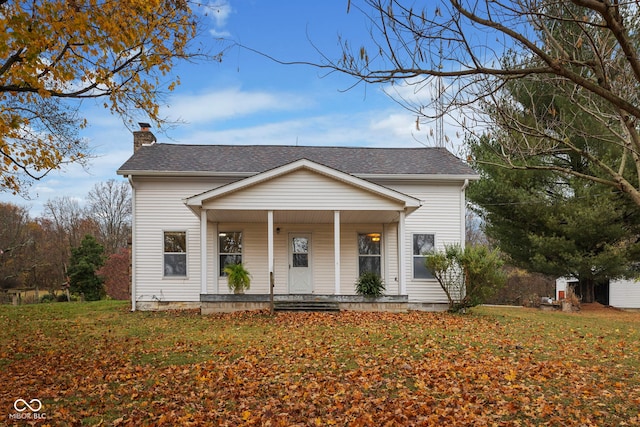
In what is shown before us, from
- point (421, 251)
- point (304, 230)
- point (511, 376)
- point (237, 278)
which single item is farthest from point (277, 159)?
point (511, 376)

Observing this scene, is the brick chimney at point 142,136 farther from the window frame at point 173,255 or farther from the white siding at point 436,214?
the white siding at point 436,214

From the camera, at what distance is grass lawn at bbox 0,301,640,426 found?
17.5ft

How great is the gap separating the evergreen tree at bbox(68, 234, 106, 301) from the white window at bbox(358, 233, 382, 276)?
15.8 meters

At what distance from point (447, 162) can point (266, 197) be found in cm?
709

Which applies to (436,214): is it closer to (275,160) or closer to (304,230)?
(304,230)

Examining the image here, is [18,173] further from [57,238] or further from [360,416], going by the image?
[57,238]

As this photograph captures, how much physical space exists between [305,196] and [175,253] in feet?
16.5

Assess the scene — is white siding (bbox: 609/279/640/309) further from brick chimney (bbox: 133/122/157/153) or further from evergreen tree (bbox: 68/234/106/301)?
evergreen tree (bbox: 68/234/106/301)

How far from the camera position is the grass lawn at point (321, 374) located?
5328 mm

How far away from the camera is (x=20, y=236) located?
111 feet

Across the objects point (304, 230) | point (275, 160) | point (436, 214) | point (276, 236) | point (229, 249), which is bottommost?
point (229, 249)

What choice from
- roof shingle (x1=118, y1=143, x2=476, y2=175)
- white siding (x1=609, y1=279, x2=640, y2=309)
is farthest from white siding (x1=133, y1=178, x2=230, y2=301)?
white siding (x1=609, y1=279, x2=640, y2=309)

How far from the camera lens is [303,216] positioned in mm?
15117

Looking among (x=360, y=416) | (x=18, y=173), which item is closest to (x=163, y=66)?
(x=18, y=173)
